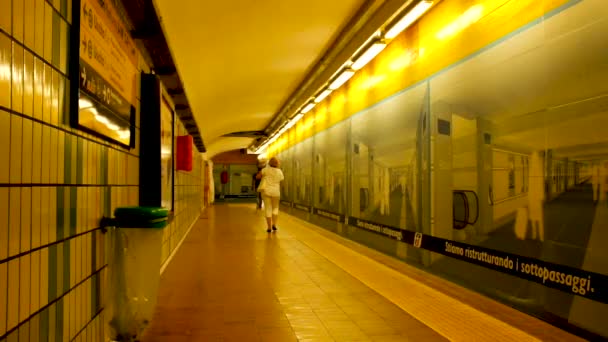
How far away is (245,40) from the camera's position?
5.50 meters

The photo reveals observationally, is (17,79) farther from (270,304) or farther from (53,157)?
(270,304)

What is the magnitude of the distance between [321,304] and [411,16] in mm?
2927

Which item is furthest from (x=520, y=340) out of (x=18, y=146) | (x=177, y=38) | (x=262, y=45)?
(x=262, y=45)

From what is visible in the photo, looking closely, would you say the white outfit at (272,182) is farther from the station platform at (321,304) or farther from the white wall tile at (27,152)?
the white wall tile at (27,152)

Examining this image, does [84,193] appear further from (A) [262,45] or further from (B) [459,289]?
(A) [262,45]

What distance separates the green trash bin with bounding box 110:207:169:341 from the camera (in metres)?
2.43

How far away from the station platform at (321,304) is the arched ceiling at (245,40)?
2.36m

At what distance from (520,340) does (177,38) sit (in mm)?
4275

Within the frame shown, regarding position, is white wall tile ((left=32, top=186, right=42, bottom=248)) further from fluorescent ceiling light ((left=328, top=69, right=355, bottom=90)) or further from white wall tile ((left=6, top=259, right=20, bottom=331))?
fluorescent ceiling light ((left=328, top=69, right=355, bottom=90))

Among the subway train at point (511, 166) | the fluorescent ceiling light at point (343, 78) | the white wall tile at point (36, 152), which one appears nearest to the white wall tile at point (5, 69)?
the white wall tile at point (36, 152)

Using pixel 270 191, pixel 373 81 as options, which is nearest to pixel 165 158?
pixel 373 81

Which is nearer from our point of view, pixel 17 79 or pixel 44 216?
pixel 17 79

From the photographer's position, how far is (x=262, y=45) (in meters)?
5.86

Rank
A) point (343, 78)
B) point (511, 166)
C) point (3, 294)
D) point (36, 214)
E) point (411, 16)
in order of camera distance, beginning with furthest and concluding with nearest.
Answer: point (343, 78) → point (411, 16) → point (511, 166) → point (36, 214) → point (3, 294)
